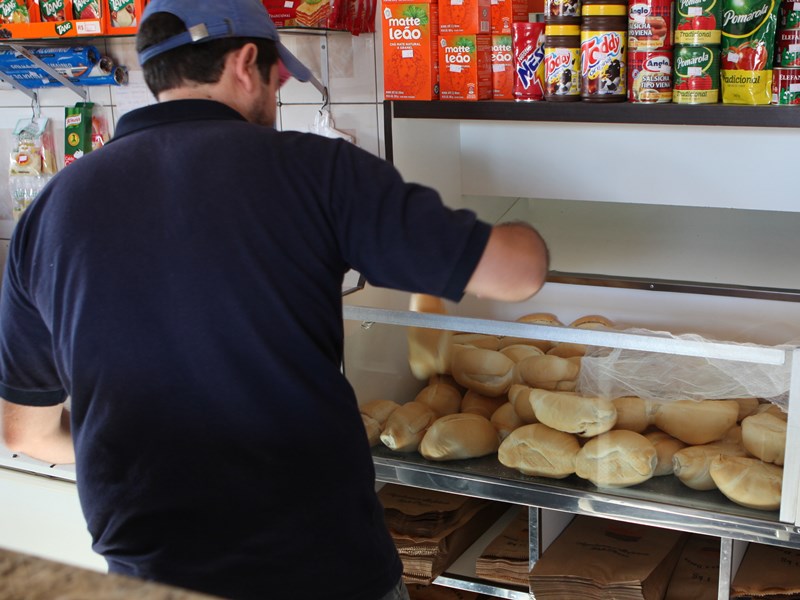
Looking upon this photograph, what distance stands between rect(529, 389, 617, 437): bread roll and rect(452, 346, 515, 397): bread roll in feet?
0.29

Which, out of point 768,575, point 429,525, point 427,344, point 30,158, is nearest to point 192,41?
point 427,344

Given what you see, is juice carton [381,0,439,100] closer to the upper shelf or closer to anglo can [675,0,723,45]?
the upper shelf

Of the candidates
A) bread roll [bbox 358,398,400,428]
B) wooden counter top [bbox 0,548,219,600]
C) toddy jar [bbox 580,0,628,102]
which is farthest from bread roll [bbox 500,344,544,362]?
wooden counter top [bbox 0,548,219,600]

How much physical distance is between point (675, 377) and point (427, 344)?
1.36 ft

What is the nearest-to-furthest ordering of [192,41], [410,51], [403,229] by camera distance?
[403,229], [192,41], [410,51]

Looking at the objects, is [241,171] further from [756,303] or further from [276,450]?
[756,303]

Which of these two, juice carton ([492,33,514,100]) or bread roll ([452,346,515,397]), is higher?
juice carton ([492,33,514,100])

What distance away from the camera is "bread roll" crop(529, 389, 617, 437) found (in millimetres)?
1440

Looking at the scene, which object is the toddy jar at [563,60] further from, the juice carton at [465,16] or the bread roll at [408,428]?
the bread roll at [408,428]

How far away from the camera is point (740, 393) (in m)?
1.35

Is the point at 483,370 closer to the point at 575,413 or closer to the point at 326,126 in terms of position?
the point at 575,413

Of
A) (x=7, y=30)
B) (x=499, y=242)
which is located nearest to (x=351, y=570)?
(x=499, y=242)

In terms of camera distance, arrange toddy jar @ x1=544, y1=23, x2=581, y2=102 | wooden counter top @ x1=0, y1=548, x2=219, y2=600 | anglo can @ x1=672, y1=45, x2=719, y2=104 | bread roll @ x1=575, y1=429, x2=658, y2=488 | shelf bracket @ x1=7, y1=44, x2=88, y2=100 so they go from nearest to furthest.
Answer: wooden counter top @ x1=0, y1=548, x2=219, y2=600
bread roll @ x1=575, y1=429, x2=658, y2=488
anglo can @ x1=672, y1=45, x2=719, y2=104
toddy jar @ x1=544, y1=23, x2=581, y2=102
shelf bracket @ x1=7, y1=44, x2=88, y2=100

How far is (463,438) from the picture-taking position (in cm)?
157
